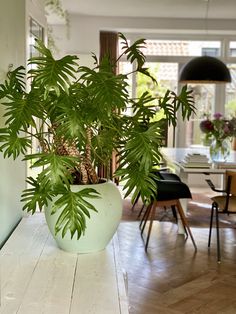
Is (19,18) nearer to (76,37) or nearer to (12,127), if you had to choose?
(12,127)

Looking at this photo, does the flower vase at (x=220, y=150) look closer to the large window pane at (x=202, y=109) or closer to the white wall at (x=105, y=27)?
the large window pane at (x=202, y=109)

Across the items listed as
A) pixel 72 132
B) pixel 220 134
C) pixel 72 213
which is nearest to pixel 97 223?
pixel 72 213

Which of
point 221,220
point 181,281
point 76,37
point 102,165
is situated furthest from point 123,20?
point 102,165

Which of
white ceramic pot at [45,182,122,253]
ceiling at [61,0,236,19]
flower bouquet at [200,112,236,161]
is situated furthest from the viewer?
ceiling at [61,0,236,19]

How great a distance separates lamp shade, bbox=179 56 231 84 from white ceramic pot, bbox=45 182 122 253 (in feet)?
13.1

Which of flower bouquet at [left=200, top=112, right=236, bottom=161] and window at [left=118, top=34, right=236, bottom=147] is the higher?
window at [left=118, top=34, right=236, bottom=147]

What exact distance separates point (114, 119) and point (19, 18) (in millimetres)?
924

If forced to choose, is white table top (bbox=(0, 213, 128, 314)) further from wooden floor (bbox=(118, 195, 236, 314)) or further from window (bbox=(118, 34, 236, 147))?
window (bbox=(118, 34, 236, 147))

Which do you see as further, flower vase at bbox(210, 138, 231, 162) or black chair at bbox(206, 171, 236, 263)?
flower vase at bbox(210, 138, 231, 162)

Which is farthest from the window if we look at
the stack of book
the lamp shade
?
the stack of book

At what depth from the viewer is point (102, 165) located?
2.16 meters

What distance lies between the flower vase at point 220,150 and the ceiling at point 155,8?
2.14 metres

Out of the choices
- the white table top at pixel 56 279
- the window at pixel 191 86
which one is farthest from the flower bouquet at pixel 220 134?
the white table top at pixel 56 279

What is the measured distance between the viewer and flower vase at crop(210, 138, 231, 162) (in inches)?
206
